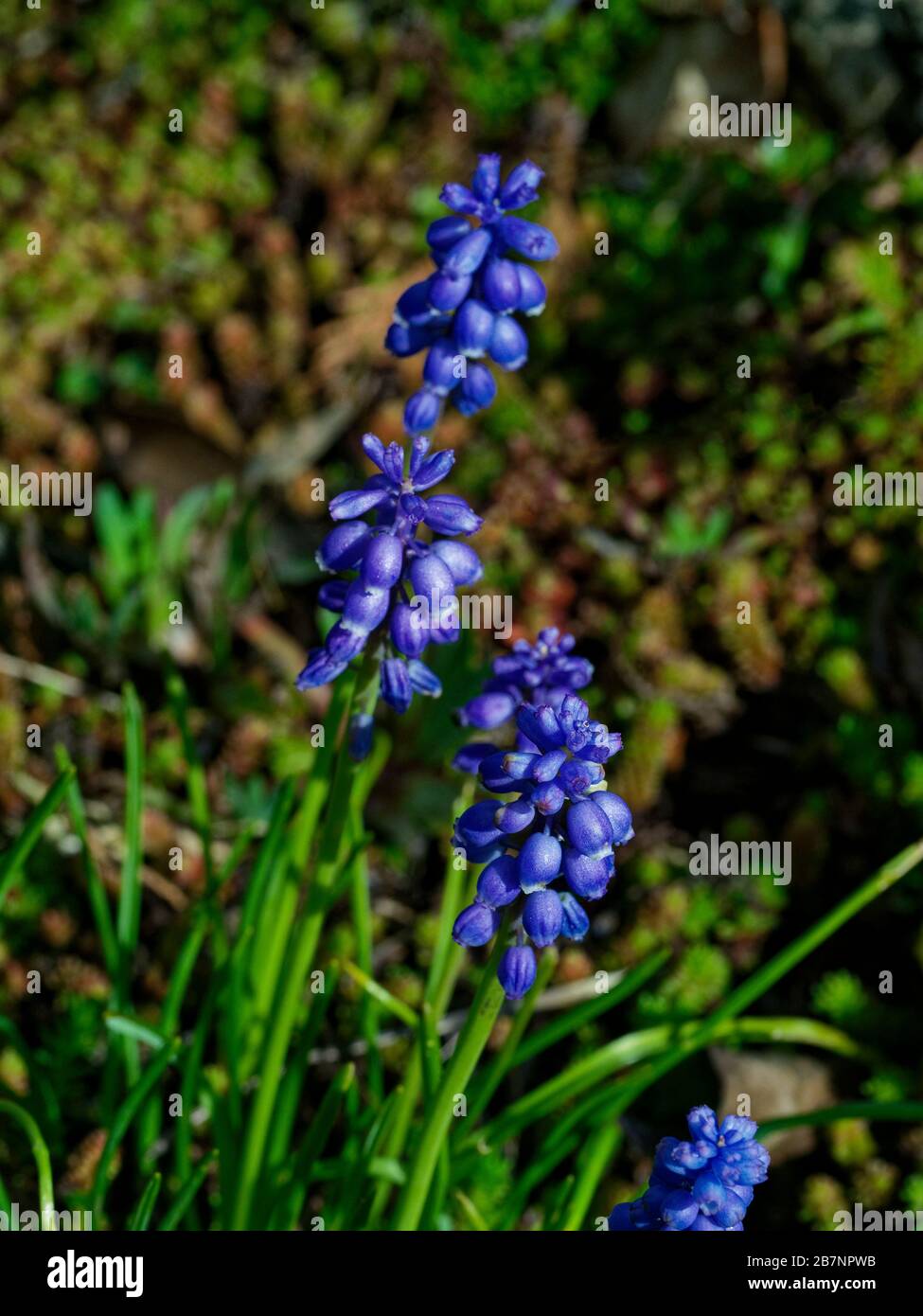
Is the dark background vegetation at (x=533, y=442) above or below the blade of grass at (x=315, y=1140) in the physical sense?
above

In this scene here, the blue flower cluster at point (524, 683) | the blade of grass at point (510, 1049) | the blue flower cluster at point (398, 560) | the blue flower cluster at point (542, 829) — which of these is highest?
the blue flower cluster at point (398, 560)

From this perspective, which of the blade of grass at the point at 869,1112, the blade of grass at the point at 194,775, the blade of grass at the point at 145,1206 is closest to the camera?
the blade of grass at the point at 145,1206

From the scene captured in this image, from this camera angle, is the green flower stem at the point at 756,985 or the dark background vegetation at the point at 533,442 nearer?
the green flower stem at the point at 756,985

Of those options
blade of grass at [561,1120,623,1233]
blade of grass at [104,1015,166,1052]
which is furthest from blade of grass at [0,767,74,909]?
blade of grass at [561,1120,623,1233]

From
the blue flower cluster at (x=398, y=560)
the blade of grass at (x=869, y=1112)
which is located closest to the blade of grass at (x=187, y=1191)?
the blue flower cluster at (x=398, y=560)

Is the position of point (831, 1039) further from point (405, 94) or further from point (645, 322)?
point (405, 94)

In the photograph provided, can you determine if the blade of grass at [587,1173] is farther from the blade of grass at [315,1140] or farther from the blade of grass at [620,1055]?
the blade of grass at [315,1140]

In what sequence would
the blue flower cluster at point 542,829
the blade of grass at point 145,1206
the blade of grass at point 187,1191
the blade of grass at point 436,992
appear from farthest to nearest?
the blade of grass at point 436,992
the blade of grass at point 187,1191
the blade of grass at point 145,1206
the blue flower cluster at point 542,829
